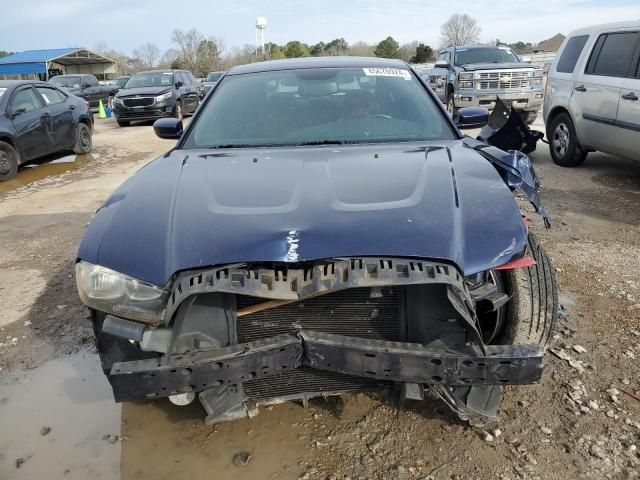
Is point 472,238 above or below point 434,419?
above

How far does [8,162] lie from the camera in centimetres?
865

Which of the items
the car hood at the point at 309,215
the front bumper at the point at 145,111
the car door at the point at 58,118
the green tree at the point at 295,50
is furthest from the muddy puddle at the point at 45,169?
the green tree at the point at 295,50

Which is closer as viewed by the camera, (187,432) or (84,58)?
(187,432)

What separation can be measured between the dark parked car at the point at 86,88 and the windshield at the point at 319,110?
19.2 meters

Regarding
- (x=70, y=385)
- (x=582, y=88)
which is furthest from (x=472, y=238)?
(x=582, y=88)

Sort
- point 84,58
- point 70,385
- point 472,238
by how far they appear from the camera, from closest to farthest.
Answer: point 472,238 → point 70,385 → point 84,58

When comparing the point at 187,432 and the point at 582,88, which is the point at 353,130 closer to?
the point at 187,432

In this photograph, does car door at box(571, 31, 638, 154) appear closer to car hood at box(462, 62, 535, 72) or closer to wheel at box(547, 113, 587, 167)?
wheel at box(547, 113, 587, 167)

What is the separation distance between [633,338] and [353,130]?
6.70 ft

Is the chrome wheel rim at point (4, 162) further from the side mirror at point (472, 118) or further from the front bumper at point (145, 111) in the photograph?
the side mirror at point (472, 118)

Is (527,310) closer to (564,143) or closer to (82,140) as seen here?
(564,143)

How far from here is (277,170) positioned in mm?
2590

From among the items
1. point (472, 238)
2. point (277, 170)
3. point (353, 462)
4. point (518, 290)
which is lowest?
point (353, 462)

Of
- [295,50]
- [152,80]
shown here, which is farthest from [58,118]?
[295,50]
